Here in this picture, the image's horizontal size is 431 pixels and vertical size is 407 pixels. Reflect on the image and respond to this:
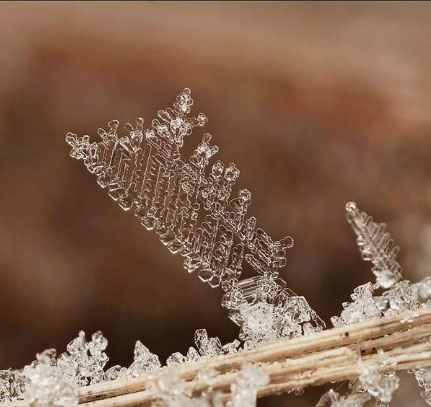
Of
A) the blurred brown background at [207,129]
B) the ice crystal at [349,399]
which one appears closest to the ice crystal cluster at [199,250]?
the ice crystal at [349,399]

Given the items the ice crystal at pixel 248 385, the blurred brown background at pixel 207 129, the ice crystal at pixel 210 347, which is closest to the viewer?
the ice crystal at pixel 248 385

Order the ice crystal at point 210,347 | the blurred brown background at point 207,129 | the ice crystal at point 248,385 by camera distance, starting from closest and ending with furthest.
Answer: the ice crystal at point 248,385 → the ice crystal at point 210,347 → the blurred brown background at point 207,129

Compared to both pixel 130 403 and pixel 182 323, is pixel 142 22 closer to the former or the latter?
pixel 182 323

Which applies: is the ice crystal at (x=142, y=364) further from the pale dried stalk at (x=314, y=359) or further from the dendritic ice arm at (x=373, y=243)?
the dendritic ice arm at (x=373, y=243)

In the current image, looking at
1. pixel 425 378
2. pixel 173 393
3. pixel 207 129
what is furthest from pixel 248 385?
pixel 207 129

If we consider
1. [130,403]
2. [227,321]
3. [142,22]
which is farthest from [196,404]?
[142,22]

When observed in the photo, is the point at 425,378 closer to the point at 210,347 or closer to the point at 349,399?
the point at 349,399
